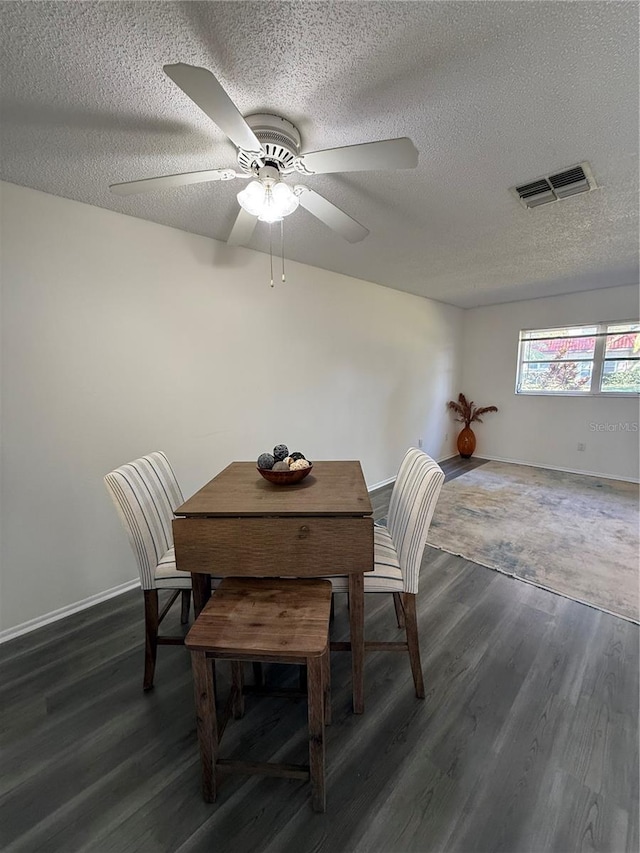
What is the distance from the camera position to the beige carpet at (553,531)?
2.32 metres

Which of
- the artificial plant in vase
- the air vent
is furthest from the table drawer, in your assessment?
the artificial plant in vase

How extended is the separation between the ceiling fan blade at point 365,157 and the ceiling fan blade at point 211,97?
0.23 meters

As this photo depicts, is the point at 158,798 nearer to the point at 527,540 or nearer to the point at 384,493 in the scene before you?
the point at 527,540

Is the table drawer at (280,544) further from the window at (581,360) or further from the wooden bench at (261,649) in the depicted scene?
the window at (581,360)

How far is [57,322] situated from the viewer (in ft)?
6.36

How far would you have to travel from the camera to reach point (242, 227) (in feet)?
6.18

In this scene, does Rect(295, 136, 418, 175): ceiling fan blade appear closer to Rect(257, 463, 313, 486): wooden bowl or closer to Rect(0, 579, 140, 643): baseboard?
Rect(257, 463, 313, 486): wooden bowl

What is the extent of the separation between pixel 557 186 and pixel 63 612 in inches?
146

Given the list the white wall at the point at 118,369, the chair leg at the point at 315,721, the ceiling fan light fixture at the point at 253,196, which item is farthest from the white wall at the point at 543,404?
the chair leg at the point at 315,721

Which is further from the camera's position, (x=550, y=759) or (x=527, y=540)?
(x=527, y=540)

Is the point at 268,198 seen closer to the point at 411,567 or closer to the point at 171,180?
the point at 171,180

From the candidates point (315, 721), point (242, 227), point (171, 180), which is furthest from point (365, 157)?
point (315, 721)

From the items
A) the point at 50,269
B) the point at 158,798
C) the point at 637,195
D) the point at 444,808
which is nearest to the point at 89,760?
the point at 158,798

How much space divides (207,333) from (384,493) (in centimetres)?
267
